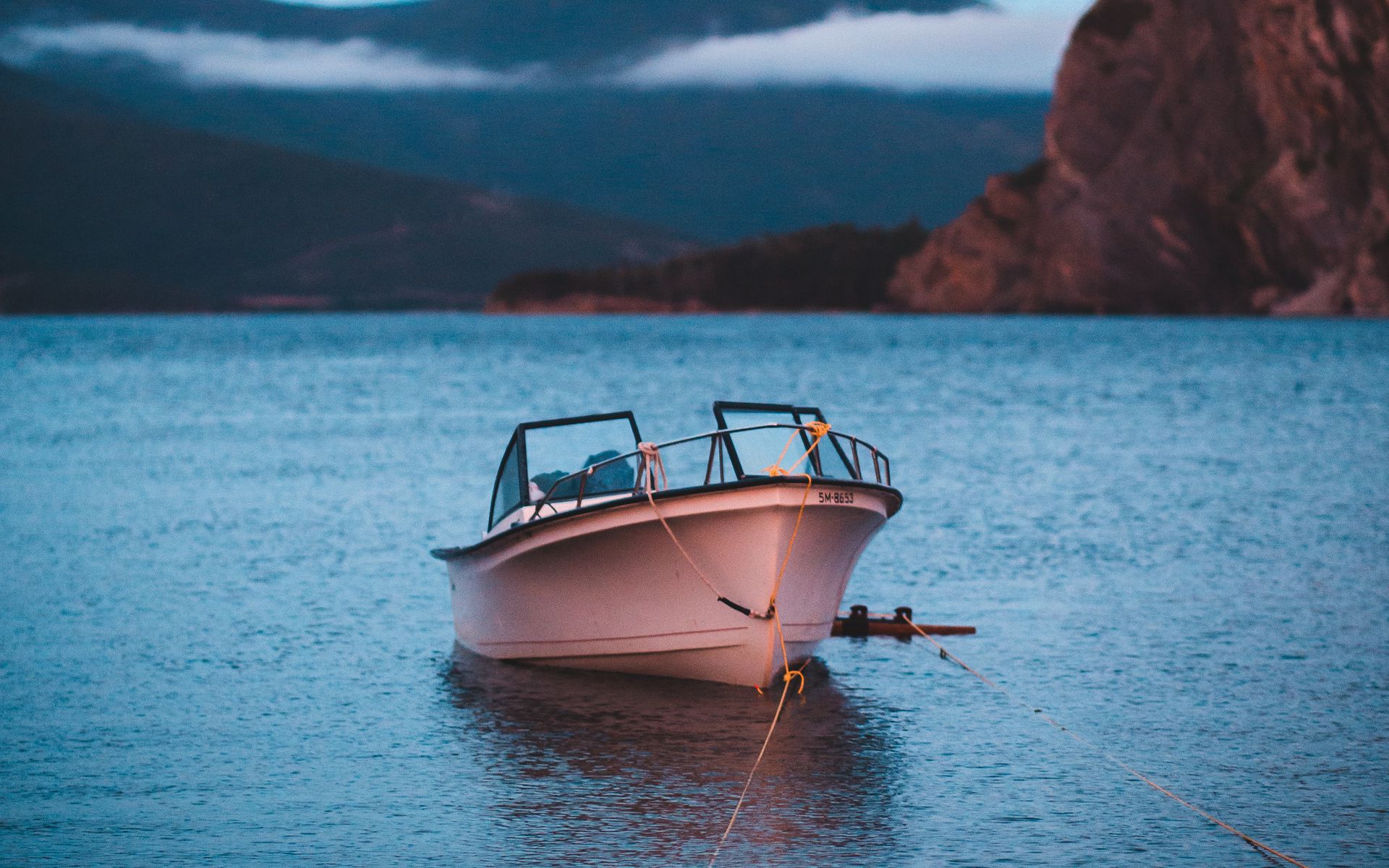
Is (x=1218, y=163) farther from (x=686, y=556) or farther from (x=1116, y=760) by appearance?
(x=1116, y=760)

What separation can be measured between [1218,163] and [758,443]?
155 m

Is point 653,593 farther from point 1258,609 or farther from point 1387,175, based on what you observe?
point 1387,175

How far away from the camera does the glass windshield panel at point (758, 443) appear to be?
14.2m

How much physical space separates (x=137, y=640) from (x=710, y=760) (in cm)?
716

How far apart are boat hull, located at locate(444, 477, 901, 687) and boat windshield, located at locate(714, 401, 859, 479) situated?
1.98 feet

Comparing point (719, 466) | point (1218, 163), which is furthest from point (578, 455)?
point (1218, 163)

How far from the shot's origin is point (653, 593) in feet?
44.9

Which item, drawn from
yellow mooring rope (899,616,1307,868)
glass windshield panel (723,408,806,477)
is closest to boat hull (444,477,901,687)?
glass windshield panel (723,408,806,477)

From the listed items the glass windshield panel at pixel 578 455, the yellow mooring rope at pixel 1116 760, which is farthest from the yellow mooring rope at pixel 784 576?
the glass windshield panel at pixel 578 455

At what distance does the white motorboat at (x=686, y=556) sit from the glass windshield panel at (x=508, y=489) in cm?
6

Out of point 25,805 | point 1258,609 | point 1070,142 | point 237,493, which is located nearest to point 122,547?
point 237,493

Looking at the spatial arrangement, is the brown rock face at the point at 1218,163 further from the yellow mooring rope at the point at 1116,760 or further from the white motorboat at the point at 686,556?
the white motorboat at the point at 686,556

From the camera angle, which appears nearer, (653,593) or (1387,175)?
(653,593)

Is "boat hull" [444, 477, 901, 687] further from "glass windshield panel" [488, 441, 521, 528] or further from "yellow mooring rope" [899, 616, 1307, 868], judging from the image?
"yellow mooring rope" [899, 616, 1307, 868]
